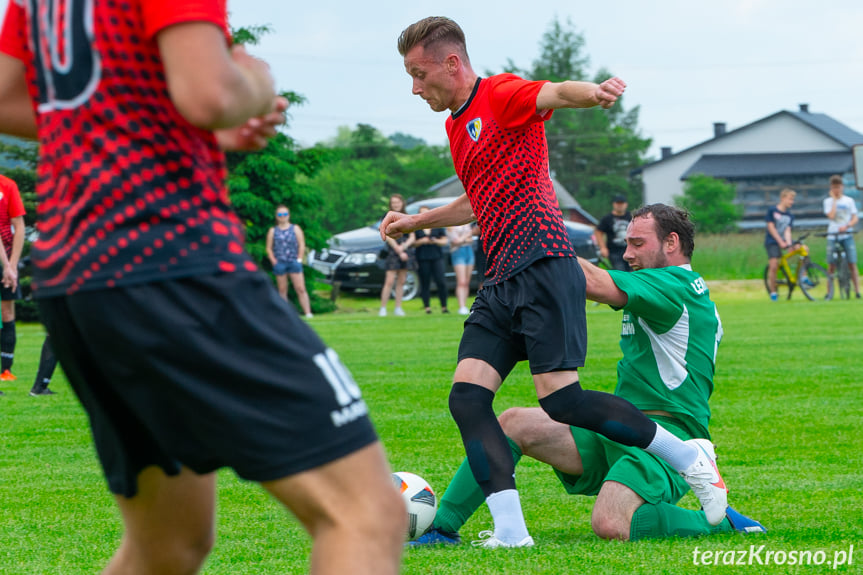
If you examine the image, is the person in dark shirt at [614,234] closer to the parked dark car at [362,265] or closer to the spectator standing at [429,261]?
the spectator standing at [429,261]

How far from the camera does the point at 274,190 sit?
2866cm

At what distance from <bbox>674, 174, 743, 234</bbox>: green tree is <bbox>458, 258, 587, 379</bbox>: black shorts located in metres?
63.9

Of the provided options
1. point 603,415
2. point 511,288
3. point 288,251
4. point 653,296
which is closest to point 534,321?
point 511,288

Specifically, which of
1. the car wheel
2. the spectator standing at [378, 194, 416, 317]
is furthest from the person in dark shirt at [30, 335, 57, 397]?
the car wheel

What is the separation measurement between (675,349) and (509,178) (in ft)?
3.38

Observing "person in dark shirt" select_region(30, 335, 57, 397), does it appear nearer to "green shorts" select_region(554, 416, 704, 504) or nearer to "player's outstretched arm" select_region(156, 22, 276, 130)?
"green shorts" select_region(554, 416, 704, 504)

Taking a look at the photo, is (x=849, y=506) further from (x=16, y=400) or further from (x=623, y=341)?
(x=16, y=400)

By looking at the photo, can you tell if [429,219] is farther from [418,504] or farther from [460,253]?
[460,253]

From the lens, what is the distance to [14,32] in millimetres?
2268

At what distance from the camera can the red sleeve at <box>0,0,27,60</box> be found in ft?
7.39

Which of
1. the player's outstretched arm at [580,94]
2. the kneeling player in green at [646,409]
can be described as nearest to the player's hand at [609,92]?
the player's outstretched arm at [580,94]

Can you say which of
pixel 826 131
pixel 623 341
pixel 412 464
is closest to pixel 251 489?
pixel 412 464

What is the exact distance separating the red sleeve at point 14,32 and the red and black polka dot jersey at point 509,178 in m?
2.41

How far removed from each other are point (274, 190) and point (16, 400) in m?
19.5
